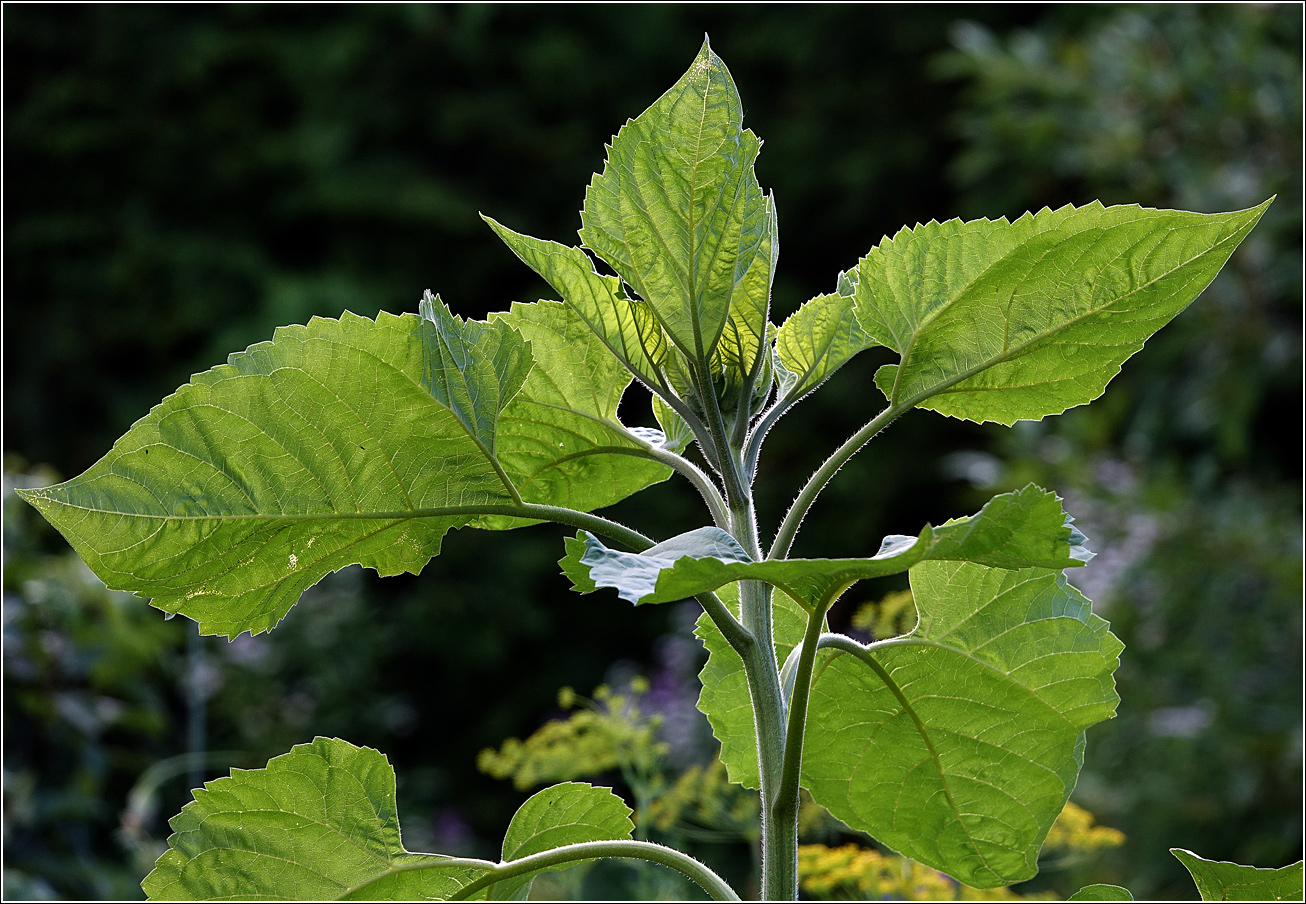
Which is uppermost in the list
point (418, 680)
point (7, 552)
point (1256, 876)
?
point (418, 680)

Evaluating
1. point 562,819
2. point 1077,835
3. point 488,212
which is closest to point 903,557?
point 562,819

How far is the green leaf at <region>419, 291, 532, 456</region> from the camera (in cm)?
43

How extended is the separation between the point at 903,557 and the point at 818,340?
174mm

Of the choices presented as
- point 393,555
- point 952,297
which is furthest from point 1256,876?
point 393,555

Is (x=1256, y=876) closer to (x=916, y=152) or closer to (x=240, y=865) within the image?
(x=240, y=865)

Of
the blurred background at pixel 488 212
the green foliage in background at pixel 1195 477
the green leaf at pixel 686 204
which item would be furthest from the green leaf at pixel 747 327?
the blurred background at pixel 488 212

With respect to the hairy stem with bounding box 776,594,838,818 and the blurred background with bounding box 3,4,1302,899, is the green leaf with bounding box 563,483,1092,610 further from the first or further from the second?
the blurred background with bounding box 3,4,1302,899

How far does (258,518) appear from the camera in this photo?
45 centimetres

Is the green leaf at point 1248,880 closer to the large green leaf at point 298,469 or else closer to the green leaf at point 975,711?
the green leaf at point 975,711

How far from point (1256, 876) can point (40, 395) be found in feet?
17.5

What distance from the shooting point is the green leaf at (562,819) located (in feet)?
1.66

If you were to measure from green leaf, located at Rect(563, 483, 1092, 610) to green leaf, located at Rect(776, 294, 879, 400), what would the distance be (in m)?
0.15

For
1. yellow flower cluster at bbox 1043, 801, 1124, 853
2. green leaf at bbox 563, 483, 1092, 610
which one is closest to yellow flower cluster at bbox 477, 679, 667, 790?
yellow flower cluster at bbox 1043, 801, 1124, 853

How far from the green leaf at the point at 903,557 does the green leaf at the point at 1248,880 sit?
0.65ft
